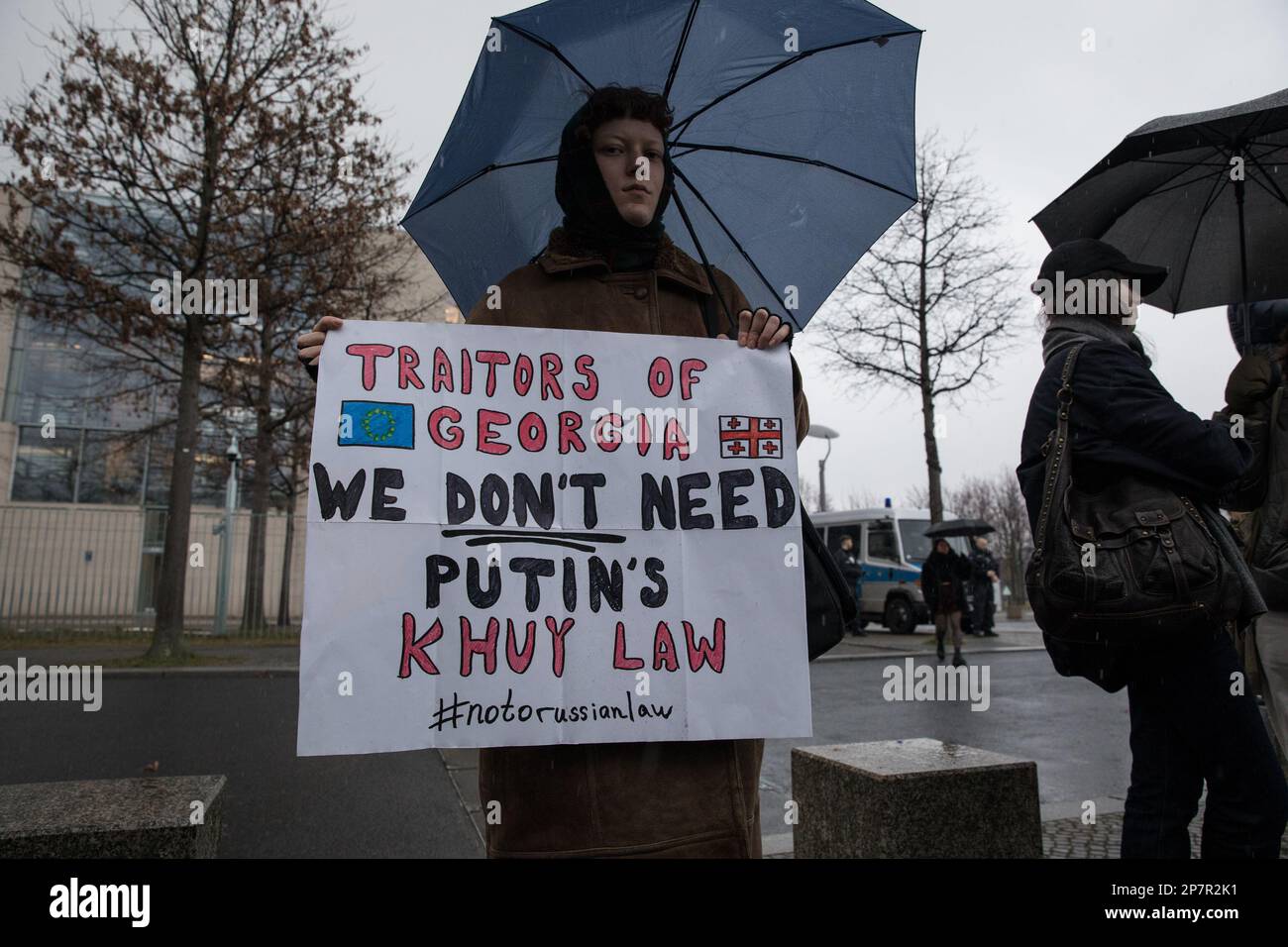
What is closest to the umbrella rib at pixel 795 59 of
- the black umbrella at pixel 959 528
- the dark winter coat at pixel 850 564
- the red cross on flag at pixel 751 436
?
the red cross on flag at pixel 751 436

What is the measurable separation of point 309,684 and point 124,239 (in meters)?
12.0

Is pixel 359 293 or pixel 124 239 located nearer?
pixel 124 239

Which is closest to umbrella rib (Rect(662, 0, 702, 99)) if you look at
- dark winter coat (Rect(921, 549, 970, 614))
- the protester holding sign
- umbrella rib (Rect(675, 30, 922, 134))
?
umbrella rib (Rect(675, 30, 922, 134))

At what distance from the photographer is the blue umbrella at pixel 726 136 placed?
262 cm

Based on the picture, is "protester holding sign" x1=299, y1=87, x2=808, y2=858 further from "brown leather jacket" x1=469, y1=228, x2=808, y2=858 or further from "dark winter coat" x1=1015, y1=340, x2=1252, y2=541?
"dark winter coat" x1=1015, y1=340, x2=1252, y2=541

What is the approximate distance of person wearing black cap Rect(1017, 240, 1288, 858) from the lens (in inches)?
92.2

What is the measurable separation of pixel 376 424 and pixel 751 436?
92 cm

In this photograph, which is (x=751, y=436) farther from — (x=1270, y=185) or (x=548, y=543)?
(x=1270, y=185)

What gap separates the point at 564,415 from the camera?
7.55 feet

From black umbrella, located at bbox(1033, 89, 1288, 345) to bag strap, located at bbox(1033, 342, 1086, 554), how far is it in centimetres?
125

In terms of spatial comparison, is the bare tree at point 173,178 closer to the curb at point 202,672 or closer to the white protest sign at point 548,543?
the curb at point 202,672

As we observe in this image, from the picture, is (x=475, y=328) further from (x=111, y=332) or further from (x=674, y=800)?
(x=111, y=332)

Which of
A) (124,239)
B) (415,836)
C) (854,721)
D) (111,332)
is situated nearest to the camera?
(415,836)
